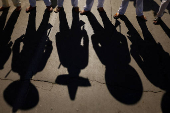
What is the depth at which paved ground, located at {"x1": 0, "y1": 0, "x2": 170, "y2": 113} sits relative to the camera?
2.89 m

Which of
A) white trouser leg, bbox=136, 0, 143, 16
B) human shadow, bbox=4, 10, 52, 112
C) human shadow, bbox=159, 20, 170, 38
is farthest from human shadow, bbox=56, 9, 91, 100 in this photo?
human shadow, bbox=159, 20, 170, 38

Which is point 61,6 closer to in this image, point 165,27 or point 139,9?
point 139,9

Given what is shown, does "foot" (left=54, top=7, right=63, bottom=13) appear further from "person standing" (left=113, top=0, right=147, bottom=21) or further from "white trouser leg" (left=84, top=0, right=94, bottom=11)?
"person standing" (left=113, top=0, right=147, bottom=21)

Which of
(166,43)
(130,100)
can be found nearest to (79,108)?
(130,100)

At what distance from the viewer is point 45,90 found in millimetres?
3051

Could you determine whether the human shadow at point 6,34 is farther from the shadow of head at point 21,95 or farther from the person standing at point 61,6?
the person standing at point 61,6

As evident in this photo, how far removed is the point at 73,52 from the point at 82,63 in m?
0.46

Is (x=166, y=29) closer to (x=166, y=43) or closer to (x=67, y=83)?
(x=166, y=43)

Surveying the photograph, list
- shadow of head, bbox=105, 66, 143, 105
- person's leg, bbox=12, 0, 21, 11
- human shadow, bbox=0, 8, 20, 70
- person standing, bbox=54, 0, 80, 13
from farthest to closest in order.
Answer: person standing, bbox=54, 0, 80, 13 → person's leg, bbox=12, 0, 21, 11 → human shadow, bbox=0, 8, 20, 70 → shadow of head, bbox=105, 66, 143, 105

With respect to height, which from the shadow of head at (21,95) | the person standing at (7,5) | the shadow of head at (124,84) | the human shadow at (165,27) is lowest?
the shadow of head at (124,84)

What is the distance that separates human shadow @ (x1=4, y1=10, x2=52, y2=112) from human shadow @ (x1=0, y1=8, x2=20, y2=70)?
0.66 feet

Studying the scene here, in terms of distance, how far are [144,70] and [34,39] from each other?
3.29 meters

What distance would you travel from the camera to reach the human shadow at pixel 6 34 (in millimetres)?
3645

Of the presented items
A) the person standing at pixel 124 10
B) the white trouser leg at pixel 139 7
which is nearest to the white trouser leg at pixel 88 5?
the person standing at pixel 124 10
